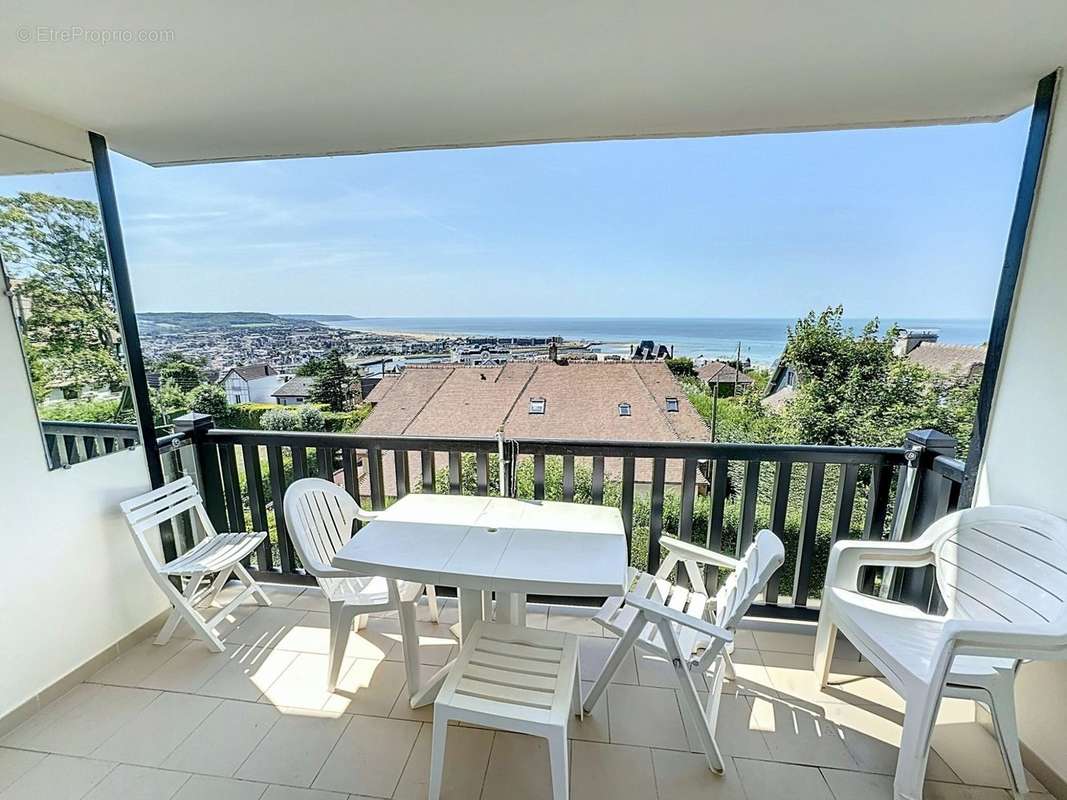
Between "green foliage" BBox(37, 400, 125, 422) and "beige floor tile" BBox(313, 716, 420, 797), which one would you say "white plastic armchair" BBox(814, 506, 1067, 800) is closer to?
"beige floor tile" BBox(313, 716, 420, 797)

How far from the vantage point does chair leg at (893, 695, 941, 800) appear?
1.30 m

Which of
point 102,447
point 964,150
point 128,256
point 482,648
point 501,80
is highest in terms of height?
point 964,150

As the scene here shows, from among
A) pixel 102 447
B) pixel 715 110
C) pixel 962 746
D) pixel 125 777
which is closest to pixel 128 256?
pixel 102 447

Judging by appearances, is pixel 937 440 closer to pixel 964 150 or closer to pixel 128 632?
pixel 964 150

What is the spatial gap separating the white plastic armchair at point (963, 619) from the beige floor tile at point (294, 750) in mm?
1927

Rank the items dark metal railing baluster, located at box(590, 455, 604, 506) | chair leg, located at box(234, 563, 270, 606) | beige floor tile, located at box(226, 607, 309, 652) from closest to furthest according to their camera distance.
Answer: beige floor tile, located at box(226, 607, 309, 652)
dark metal railing baluster, located at box(590, 455, 604, 506)
chair leg, located at box(234, 563, 270, 606)

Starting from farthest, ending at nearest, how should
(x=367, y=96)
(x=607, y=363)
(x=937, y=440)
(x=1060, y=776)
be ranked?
(x=607, y=363), (x=937, y=440), (x=367, y=96), (x=1060, y=776)

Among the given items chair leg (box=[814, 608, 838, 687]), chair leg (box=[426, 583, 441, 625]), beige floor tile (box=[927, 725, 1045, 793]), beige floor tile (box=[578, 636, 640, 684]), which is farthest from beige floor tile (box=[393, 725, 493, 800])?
beige floor tile (box=[927, 725, 1045, 793])

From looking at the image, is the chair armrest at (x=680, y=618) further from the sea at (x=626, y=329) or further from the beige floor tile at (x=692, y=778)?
the sea at (x=626, y=329)

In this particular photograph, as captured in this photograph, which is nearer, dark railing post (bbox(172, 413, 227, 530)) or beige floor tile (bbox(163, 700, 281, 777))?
beige floor tile (bbox(163, 700, 281, 777))

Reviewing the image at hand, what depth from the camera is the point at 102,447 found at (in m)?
2.02

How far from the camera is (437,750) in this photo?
1.28m

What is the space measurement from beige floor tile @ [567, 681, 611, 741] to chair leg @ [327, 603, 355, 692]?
97cm

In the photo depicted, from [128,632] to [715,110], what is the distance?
143 inches
